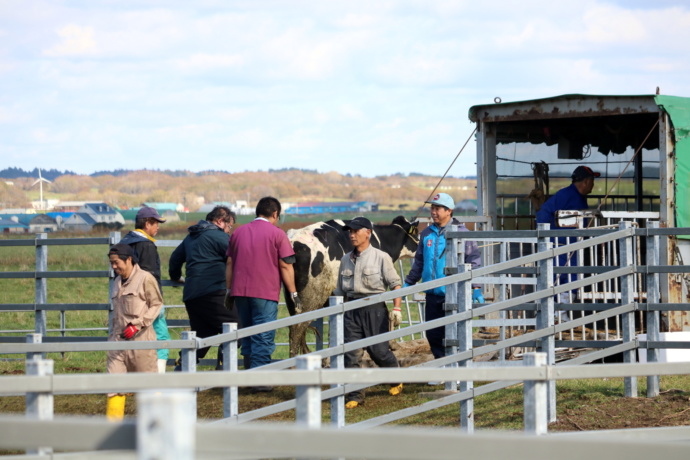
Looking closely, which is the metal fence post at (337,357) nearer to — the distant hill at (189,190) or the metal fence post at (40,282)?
Result: the metal fence post at (40,282)

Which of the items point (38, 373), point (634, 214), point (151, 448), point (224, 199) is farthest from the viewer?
point (224, 199)

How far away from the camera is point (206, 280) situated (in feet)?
30.9

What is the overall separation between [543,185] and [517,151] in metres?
0.56

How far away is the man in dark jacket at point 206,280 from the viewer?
9.42 meters

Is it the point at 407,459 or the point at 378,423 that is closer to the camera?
the point at 407,459

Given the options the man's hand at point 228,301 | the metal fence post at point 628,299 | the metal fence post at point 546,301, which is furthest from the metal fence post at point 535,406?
the man's hand at point 228,301

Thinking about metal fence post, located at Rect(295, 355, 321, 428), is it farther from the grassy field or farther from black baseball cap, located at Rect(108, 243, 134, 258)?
the grassy field

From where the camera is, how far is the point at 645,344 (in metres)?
7.89

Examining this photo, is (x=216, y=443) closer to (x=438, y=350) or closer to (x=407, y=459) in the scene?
(x=407, y=459)

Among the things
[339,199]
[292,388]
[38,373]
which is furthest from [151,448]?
[339,199]

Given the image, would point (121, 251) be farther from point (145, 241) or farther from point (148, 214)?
point (148, 214)

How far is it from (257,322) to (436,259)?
1.65 meters

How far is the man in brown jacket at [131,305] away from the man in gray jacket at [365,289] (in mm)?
1922

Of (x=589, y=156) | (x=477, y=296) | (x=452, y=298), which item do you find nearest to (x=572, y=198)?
(x=477, y=296)
